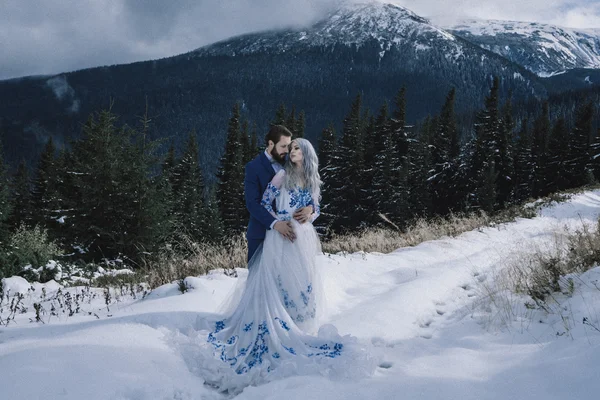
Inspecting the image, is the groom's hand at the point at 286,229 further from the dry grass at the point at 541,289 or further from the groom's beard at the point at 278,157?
the dry grass at the point at 541,289

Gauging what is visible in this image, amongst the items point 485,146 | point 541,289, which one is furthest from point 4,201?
point 485,146

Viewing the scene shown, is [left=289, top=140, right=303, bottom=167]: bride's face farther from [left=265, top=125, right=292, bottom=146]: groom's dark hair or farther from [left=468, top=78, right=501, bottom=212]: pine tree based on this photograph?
[left=468, top=78, right=501, bottom=212]: pine tree

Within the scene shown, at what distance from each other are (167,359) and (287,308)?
1328mm

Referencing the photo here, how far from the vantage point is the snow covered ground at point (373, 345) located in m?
2.85

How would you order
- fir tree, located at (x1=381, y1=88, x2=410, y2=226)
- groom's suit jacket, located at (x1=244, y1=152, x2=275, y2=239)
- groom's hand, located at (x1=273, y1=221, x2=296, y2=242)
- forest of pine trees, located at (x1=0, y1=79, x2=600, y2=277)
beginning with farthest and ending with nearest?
1. forest of pine trees, located at (x1=0, y1=79, x2=600, y2=277)
2. fir tree, located at (x1=381, y1=88, x2=410, y2=226)
3. groom's suit jacket, located at (x1=244, y1=152, x2=275, y2=239)
4. groom's hand, located at (x1=273, y1=221, x2=296, y2=242)

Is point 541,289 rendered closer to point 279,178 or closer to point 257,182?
point 279,178

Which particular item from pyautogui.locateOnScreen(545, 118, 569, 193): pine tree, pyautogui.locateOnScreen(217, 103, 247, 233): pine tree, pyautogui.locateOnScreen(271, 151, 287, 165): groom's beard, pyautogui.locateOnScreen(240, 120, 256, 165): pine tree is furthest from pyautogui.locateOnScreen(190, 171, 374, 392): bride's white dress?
pyautogui.locateOnScreen(545, 118, 569, 193): pine tree

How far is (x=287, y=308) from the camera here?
4.30 m

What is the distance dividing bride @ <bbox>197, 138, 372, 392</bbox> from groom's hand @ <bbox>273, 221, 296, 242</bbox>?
0.05 meters

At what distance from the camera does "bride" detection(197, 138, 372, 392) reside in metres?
3.74

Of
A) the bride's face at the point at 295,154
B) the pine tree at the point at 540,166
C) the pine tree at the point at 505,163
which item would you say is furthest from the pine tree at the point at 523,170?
the bride's face at the point at 295,154

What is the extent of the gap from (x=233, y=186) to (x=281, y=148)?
39520 millimetres

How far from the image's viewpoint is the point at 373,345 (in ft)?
13.7

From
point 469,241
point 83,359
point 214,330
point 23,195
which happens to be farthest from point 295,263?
point 23,195
